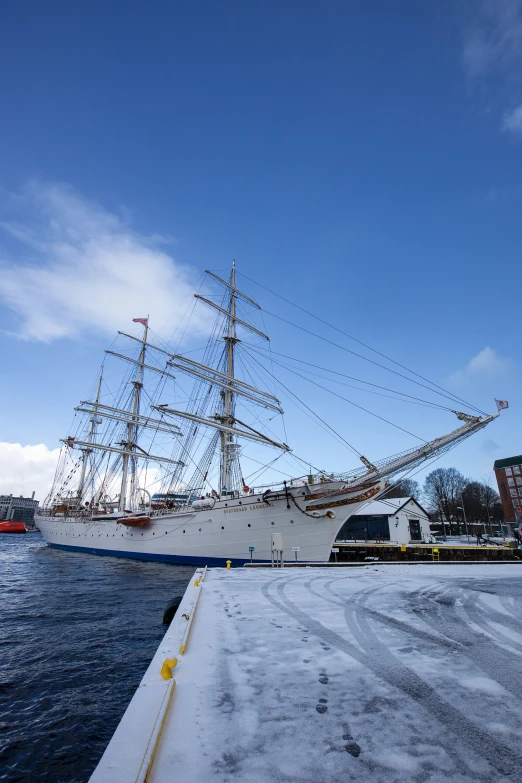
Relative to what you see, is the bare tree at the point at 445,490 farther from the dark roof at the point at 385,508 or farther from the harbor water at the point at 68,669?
the harbor water at the point at 68,669

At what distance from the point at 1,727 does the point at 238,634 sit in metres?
3.73

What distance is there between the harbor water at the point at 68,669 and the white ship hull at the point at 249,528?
729 cm

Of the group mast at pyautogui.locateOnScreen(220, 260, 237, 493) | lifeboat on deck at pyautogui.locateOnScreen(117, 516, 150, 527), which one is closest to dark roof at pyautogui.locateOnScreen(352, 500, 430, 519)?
mast at pyautogui.locateOnScreen(220, 260, 237, 493)

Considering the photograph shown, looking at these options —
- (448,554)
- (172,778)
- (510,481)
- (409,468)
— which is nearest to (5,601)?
(172,778)

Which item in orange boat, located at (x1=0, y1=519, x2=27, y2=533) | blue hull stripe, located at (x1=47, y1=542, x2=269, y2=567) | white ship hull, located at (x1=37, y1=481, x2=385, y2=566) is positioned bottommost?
blue hull stripe, located at (x1=47, y1=542, x2=269, y2=567)

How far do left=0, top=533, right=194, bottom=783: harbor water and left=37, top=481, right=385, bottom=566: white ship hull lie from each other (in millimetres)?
7290

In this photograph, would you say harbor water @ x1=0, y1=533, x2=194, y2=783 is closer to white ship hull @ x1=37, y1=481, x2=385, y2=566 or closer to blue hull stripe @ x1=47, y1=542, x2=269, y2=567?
white ship hull @ x1=37, y1=481, x2=385, y2=566

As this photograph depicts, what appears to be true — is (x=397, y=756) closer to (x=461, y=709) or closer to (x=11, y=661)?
(x=461, y=709)

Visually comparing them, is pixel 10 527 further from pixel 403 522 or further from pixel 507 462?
pixel 507 462

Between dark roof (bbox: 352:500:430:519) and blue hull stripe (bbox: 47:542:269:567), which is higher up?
dark roof (bbox: 352:500:430:519)

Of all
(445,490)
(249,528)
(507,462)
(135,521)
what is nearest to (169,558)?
(135,521)

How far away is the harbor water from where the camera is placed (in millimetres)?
4897

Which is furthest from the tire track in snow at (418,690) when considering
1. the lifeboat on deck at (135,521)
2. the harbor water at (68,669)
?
the lifeboat on deck at (135,521)

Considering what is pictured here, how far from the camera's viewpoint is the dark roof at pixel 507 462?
78125 mm
